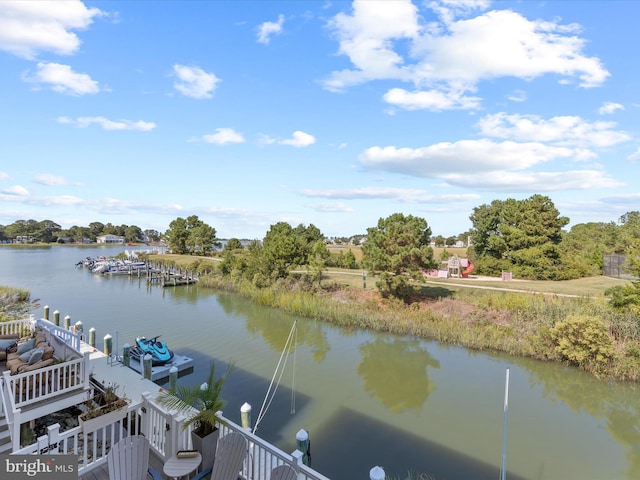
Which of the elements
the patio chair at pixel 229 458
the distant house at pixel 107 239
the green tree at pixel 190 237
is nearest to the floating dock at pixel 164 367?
the patio chair at pixel 229 458

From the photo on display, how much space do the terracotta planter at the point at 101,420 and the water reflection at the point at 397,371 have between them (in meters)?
6.87

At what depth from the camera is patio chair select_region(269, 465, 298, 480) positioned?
11.9ft

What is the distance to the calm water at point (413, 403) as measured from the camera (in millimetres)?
6902

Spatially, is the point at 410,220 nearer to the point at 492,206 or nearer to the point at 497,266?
the point at 497,266

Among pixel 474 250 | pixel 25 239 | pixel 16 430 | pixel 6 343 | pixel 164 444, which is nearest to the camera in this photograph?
pixel 164 444

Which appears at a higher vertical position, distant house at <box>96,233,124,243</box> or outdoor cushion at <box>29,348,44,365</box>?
distant house at <box>96,233,124,243</box>

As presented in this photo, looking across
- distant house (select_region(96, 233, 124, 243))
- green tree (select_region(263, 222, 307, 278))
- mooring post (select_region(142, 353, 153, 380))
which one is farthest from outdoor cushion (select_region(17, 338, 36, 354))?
distant house (select_region(96, 233, 124, 243))

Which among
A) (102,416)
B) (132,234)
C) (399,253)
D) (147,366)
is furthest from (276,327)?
(132,234)

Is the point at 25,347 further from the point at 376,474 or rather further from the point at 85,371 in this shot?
the point at 376,474

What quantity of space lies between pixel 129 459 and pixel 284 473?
1.93 metres

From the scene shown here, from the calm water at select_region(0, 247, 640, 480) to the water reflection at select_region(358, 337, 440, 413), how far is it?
0.13ft

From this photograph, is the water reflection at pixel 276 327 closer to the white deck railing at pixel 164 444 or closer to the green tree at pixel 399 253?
the green tree at pixel 399 253

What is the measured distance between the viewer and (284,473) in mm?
3686

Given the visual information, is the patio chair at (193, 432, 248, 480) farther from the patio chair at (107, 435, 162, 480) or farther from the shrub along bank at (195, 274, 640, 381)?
the shrub along bank at (195, 274, 640, 381)
